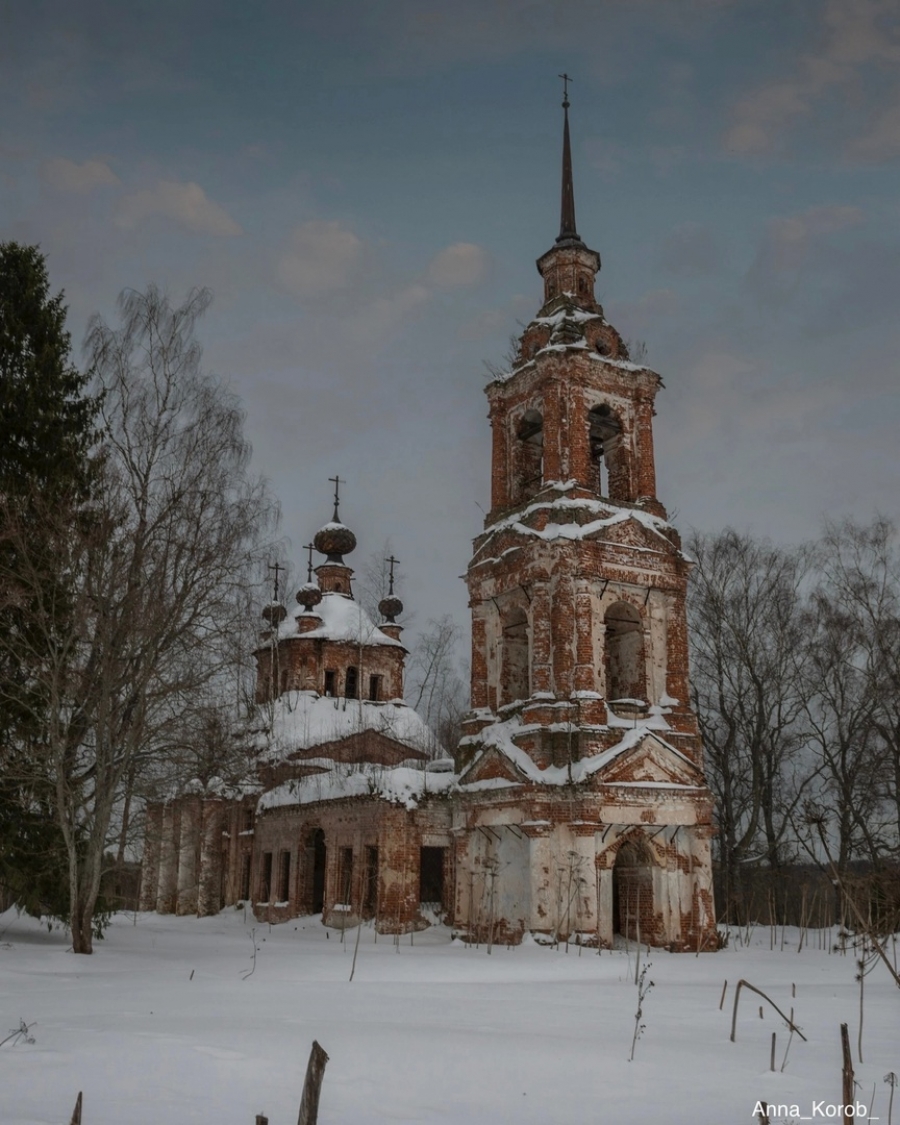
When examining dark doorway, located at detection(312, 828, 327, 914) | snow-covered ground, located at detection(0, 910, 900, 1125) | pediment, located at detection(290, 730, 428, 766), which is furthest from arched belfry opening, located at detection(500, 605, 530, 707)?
pediment, located at detection(290, 730, 428, 766)

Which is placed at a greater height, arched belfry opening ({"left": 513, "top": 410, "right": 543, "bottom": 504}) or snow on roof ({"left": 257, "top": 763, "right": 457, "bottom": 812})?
arched belfry opening ({"left": 513, "top": 410, "right": 543, "bottom": 504})

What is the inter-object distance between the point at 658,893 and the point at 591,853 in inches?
73.9

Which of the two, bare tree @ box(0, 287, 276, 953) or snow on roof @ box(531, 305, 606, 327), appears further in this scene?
snow on roof @ box(531, 305, 606, 327)

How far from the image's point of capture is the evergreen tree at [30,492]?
46.6 ft

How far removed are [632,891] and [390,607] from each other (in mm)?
18972

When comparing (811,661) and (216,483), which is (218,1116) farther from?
(811,661)

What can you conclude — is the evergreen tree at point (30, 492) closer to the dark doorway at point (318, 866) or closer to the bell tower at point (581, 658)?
the bell tower at point (581, 658)

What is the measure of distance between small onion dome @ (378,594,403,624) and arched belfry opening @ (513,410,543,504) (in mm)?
14693

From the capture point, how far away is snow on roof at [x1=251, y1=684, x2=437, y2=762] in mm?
31547

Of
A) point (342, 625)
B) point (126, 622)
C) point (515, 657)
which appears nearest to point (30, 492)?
point (126, 622)

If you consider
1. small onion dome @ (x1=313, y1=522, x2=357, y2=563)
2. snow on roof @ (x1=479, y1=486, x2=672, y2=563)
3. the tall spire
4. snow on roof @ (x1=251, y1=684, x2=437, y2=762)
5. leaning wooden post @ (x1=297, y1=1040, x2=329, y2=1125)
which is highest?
the tall spire

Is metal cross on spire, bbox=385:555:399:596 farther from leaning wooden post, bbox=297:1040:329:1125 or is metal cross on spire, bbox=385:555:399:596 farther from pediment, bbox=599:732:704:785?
leaning wooden post, bbox=297:1040:329:1125

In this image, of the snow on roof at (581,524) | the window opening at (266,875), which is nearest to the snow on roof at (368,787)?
the window opening at (266,875)

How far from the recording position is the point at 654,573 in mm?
21844
